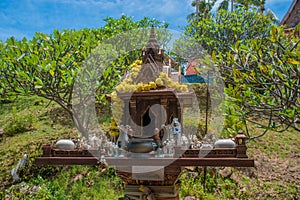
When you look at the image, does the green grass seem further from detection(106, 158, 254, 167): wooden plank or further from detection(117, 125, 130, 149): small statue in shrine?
detection(106, 158, 254, 167): wooden plank

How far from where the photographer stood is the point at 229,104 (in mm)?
7520

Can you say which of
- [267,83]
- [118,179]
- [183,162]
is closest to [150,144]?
[183,162]

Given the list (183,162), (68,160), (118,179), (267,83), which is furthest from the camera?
(118,179)

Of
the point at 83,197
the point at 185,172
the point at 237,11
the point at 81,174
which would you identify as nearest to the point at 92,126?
the point at 81,174

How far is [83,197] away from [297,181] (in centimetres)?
802

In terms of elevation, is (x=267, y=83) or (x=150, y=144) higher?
(x=267, y=83)

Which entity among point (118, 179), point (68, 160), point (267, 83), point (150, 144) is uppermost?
point (267, 83)

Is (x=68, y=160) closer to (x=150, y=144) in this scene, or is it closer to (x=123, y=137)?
(x=123, y=137)

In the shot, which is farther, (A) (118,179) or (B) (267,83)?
(A) (118,179)

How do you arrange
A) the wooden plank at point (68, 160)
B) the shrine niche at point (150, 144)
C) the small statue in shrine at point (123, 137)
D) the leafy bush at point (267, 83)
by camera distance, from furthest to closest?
the leafy bush at point (267, 83)
the small statue in shrine at point (123, 137)
the wooden plank at point (68, 160)
the shrine niche at point (150, 144)

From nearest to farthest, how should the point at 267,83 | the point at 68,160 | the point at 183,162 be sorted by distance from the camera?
1. the point at 183,162
2. the point at 68,160
3. the point at 267,83

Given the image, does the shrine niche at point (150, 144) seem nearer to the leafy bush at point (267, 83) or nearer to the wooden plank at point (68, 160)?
the wooden plank at point (68, 160)

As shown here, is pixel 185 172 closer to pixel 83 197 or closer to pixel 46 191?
pixel 83 197

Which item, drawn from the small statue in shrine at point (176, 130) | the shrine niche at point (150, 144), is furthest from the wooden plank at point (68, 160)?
the small statue in shrine at point (176, 130)
